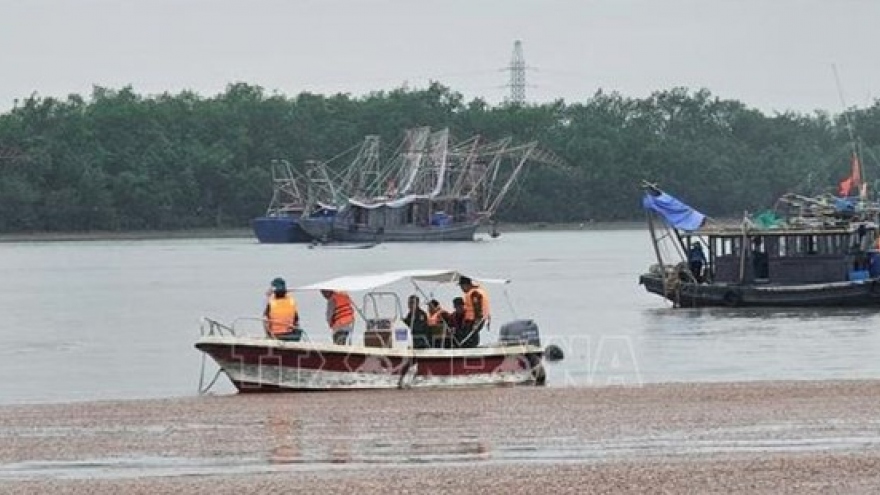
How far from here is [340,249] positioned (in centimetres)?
15738

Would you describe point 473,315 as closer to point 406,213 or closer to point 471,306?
point 471,306

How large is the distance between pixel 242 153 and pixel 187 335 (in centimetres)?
12963

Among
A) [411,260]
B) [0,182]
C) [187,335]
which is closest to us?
[187,335]

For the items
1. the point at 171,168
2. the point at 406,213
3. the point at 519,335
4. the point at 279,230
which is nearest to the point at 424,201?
the point at 406,213

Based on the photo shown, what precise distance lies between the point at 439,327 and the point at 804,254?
88.5ft

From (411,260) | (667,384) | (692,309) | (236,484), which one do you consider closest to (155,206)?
(411,260)

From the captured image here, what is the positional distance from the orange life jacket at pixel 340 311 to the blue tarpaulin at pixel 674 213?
89.8 ft

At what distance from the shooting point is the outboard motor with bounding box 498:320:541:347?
39.9 m

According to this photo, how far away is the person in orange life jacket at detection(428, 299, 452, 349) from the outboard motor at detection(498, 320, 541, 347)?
115 centimetres

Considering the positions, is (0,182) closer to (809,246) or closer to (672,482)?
(809,246)

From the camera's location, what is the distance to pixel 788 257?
210 feet

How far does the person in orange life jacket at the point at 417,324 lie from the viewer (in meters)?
38.6

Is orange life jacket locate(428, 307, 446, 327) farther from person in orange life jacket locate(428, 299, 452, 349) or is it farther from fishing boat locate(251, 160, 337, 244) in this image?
fishing boat locate(251, 160, 337, 244)

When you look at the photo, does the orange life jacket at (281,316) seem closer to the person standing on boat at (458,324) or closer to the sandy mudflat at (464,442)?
the sandy mudflat at (464,442)
